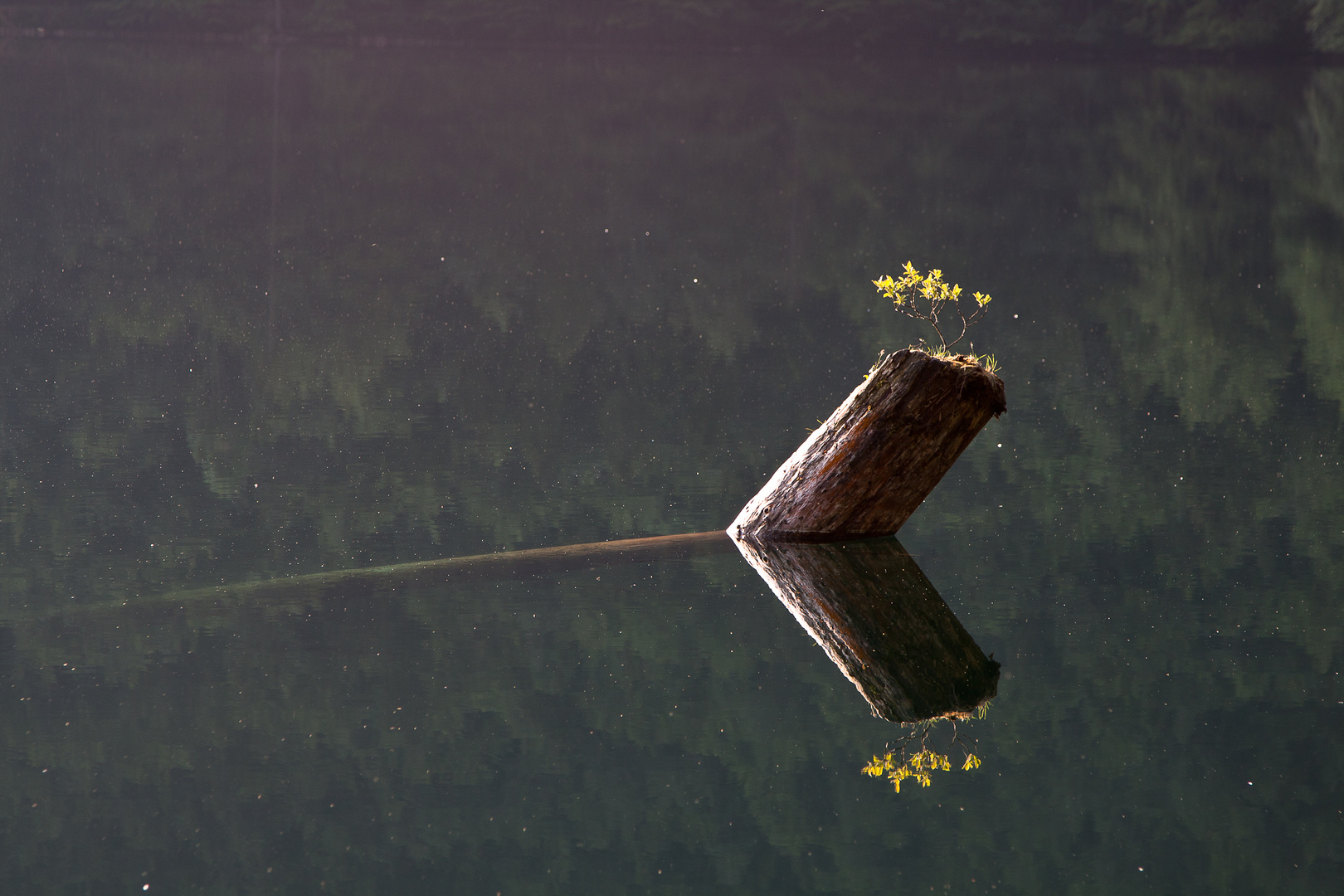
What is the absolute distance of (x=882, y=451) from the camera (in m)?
6.14

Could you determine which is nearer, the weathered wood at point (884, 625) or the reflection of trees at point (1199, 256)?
the weathered wood at point (884, 625)

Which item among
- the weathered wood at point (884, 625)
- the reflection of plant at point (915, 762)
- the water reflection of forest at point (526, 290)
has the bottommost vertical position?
the water reflection of forest at point (526, 290)

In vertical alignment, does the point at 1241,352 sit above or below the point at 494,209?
above

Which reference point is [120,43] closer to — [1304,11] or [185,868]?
[1304,11]

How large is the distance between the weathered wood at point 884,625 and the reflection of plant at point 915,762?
145mm

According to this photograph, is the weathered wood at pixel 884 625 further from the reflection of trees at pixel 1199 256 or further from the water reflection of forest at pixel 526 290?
the reflection of trees at pixel 1199 256

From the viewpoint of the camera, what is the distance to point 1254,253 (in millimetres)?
15172

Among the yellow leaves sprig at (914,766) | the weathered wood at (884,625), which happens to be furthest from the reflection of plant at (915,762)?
the weathered wood at (884,625)

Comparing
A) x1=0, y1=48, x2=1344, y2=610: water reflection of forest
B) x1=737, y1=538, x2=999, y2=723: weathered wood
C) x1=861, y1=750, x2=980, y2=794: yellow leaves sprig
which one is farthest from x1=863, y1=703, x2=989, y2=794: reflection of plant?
x1=0, y1=48, x2=1344, y2=610: water reflection of forest

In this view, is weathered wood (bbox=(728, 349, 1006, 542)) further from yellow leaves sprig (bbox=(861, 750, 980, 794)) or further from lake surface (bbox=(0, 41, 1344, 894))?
yellow leaves sprig (bbox=(861, 750, 980, 794))

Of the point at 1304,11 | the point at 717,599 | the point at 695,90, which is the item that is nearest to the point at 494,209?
the point at 717,599

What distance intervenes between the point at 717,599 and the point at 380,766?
1790 mm

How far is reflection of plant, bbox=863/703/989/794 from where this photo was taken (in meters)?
4.38

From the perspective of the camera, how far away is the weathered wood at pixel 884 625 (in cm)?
489
